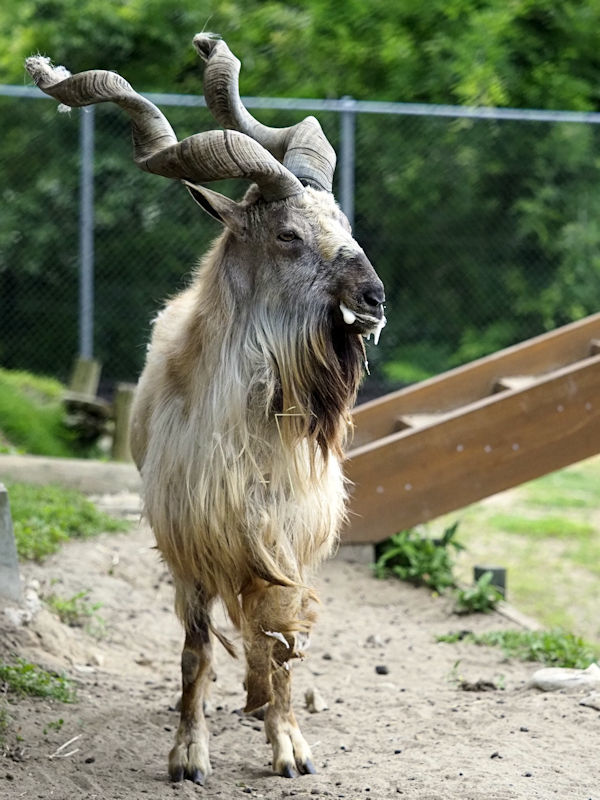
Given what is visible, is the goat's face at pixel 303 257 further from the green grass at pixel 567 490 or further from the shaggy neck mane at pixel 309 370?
the green grass at pixel 567 490

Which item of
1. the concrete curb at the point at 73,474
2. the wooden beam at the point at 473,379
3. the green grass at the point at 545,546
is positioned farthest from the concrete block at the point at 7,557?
the green grass at the point at 545,546

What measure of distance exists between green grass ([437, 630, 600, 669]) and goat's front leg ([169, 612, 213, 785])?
1.94m

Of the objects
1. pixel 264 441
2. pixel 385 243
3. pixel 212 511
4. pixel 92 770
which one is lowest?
pixel 92 770

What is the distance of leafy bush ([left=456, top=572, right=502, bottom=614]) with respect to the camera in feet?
22.2

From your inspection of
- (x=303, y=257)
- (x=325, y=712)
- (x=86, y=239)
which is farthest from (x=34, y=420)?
(x=303, y=257)

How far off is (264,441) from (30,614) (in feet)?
6.24

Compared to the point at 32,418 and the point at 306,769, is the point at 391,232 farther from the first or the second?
the point at 306,769

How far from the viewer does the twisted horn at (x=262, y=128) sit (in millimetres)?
4547

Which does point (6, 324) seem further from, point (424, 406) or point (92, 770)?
point (92, 770)

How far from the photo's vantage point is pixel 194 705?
4609 millimetres

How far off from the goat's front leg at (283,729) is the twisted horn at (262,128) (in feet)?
6.18

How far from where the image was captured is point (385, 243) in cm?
1205

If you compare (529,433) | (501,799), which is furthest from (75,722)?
(529,433)

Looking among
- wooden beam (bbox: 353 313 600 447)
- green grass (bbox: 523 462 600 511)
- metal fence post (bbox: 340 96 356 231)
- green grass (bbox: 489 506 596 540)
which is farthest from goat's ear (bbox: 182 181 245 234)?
green grass (bbox: 523 462 600 511)
